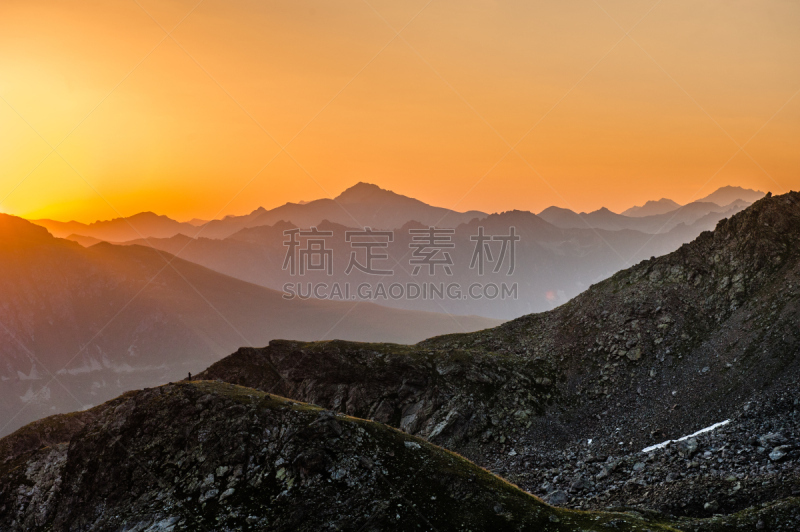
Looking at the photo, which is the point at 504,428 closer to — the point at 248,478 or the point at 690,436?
the point at 690,436

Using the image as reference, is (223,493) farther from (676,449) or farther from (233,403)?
(676,449)

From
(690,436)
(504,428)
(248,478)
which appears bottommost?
(690,436)

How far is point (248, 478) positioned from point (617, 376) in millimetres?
53289

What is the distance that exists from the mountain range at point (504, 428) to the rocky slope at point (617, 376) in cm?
25

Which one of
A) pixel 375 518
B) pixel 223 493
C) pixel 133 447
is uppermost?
pixel 133 447

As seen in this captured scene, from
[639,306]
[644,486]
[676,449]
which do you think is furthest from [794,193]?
[644,486]

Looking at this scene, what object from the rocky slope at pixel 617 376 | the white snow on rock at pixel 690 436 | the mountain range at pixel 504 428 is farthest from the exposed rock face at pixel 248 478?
the white snow on rock at pixel 690 436

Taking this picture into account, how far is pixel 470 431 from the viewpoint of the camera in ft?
225

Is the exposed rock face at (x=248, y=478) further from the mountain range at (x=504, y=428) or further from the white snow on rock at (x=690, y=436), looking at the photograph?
the white snow on rock at (x=690, y=436)

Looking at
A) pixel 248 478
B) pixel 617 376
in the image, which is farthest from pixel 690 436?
pixel 248 478

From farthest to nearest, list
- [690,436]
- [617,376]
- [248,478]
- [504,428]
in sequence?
[617,376], [504,428], [690,436], [248,478]

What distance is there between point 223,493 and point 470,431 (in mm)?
39676

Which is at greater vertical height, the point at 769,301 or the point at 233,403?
the point at 233,403

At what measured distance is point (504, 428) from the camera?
224ft
